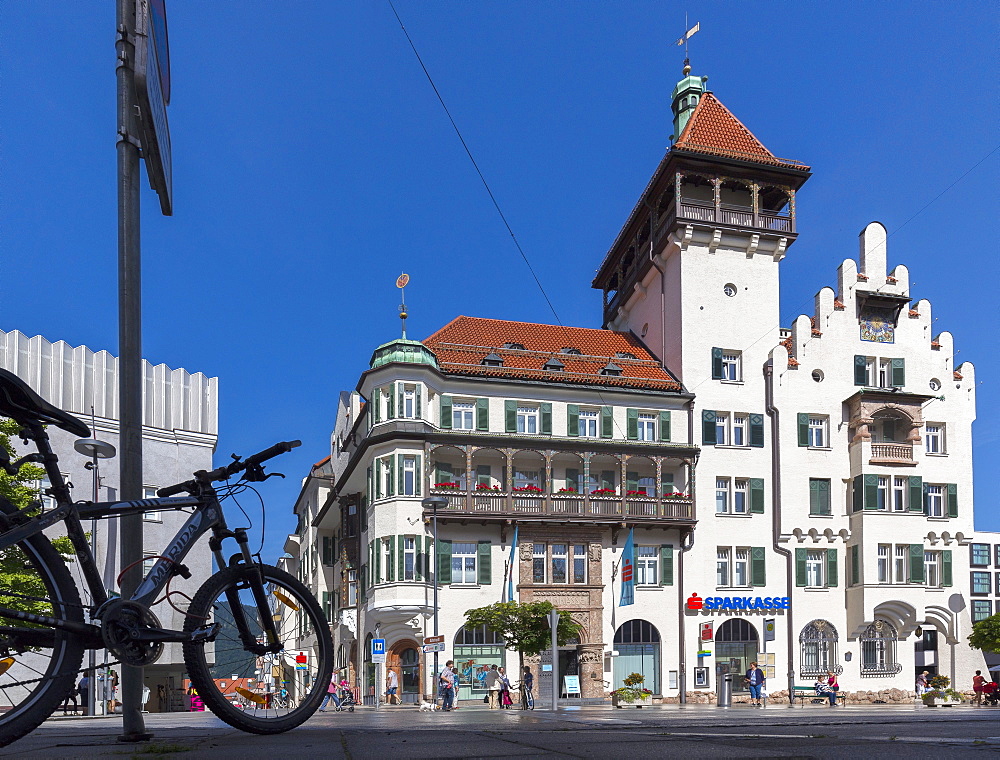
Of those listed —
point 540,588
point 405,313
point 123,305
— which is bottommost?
point 540,588

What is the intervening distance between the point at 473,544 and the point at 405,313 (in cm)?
1209

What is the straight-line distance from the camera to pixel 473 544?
45.9m

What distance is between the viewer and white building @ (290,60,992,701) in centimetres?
4572

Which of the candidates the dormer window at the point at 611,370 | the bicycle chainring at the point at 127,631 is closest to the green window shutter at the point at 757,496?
the dormer window at the point at 611,370

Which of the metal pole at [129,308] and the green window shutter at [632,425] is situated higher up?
the green window shutter at [632,425]

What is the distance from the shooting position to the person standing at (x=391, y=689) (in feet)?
145

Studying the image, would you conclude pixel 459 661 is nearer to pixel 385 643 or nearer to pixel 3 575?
pixel 385 643

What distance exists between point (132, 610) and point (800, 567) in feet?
152

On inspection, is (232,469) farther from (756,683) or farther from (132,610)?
(756,683)

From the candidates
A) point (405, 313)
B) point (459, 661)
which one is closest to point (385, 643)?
point (459, 661)

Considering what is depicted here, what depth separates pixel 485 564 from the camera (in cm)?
4569

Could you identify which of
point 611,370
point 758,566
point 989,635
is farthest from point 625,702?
point 989,635

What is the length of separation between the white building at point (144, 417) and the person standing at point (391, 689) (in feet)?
27.5

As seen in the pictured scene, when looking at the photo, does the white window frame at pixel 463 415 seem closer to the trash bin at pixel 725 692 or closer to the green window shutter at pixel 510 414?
the green window shutter at pixel 510 414
